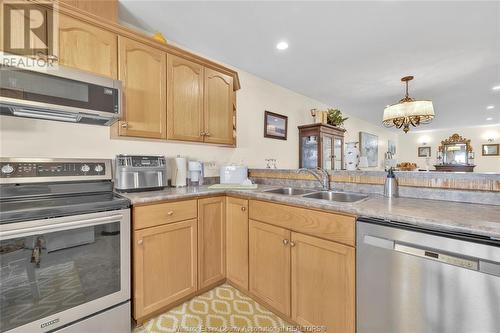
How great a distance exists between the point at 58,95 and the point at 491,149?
1041 centimetres

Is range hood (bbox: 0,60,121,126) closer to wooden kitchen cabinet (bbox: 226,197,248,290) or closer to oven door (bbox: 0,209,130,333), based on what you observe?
oven door (bbox: 0,209,130,333)

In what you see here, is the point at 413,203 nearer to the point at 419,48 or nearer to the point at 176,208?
the point at 176,208

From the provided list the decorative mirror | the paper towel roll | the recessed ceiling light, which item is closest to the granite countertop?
the paper towel roll

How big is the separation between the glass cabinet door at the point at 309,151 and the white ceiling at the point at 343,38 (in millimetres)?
848

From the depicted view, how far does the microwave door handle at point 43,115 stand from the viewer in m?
1.27

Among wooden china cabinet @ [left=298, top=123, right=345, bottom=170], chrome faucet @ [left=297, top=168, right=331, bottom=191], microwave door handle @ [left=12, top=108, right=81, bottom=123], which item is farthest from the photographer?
wooden china cabinet @ [left=298, top=123, right=345, bottom=170]

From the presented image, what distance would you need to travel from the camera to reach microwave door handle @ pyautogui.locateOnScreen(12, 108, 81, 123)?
1266mm

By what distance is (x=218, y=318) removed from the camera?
4.91ft

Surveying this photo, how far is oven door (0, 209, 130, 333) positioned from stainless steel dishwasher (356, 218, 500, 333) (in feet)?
4.48

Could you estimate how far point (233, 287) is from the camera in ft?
5.99

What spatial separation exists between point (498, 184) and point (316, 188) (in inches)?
42.1

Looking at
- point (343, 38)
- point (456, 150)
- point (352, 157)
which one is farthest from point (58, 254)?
point (456, 150)

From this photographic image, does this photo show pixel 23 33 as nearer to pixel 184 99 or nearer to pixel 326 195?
pixel 184 99

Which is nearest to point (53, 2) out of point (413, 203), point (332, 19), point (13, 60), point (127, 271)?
point (13, 60)
